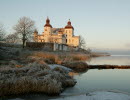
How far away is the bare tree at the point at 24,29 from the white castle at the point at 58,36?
124 ft

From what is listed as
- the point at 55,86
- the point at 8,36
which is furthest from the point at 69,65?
the point at 8,36

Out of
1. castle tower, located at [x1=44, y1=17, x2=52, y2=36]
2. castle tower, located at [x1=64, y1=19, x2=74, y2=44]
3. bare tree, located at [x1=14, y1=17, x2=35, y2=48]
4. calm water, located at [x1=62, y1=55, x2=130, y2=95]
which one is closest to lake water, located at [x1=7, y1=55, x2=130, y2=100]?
calm water, located at [x1=62, y1=55, x2=130, y2=95]

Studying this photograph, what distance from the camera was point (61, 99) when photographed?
30.5 feet

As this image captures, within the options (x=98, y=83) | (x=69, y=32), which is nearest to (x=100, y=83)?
(x=98, y=83)

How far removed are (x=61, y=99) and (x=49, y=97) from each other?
99 centimetres

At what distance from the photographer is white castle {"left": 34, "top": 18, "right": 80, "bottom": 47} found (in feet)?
302

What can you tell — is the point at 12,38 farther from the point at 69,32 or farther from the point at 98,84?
the point at 69,32

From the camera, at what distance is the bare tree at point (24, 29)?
2018 inches

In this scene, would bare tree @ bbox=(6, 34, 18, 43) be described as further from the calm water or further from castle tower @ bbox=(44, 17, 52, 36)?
the calm water

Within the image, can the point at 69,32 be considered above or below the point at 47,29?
below

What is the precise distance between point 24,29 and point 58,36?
4276cm

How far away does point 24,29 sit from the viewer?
51.5m

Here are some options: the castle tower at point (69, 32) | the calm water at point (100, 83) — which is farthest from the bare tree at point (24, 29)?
the castle tower at point (69, 32)

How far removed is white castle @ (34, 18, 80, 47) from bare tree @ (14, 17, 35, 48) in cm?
3792
